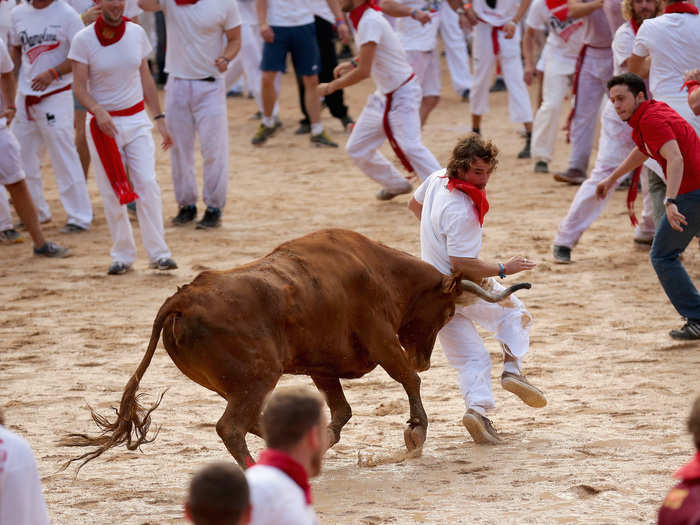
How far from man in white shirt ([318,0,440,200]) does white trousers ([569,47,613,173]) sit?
1.74 m

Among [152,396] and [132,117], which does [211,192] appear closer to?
[132,117]

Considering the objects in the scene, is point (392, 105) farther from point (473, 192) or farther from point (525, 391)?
point (525, 391)

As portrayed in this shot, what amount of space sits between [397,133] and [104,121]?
3.21 meters

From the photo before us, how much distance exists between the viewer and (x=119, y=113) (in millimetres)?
9102

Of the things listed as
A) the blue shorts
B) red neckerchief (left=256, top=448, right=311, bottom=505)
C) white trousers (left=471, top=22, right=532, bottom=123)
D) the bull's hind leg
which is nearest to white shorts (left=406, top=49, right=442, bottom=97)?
white trousers (left=471, top=22, right=532, bottom=123)

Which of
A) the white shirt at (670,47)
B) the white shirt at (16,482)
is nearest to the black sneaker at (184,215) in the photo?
the white shirt at (670,47)

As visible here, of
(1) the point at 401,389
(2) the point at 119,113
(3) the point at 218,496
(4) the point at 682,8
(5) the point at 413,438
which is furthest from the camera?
(2) the point at 119,113

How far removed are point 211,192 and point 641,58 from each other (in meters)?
4.51

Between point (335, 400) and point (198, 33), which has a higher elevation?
point (198, 33)

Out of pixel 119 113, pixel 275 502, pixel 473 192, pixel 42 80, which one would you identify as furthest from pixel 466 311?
pixel 42 80

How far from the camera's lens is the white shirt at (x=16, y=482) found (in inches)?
124

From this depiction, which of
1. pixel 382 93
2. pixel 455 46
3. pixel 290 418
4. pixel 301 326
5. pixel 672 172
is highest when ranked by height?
pixel 290 418

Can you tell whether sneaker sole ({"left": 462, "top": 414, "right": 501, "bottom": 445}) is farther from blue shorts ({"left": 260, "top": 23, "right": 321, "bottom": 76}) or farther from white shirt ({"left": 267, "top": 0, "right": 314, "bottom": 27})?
white shirt ({"left": 267, "top": 0, "right": 314, "bottom": 27})

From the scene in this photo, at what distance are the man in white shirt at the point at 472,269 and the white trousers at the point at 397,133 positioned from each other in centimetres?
473
